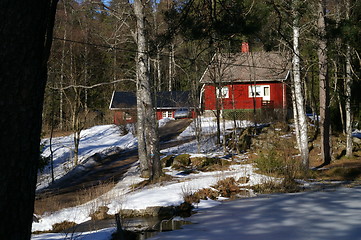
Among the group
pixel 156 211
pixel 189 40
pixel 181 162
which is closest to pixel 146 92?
pixel 181 162

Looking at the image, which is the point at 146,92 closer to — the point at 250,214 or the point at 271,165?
the point at 271,165

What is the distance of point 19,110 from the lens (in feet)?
9.36

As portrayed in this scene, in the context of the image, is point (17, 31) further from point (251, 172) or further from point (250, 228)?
point (251, 172)

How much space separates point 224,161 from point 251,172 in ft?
18.6

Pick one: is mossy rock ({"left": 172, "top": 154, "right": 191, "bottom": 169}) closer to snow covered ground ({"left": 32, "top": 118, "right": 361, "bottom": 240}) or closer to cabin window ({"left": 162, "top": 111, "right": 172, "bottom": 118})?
snow covered ground ({"left": 32, "top": 118, "right": 361, "bottom": 240})

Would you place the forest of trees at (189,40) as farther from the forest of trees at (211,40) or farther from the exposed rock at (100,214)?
the exposed rock at (100,214)

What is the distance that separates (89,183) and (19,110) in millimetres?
17227

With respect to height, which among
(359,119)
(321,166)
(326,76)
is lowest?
(321,166)

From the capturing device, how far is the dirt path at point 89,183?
13820 mm

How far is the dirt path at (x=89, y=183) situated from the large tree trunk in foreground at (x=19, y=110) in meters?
10.0

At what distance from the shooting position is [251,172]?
1561cm

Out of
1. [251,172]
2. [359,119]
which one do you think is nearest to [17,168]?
[251,172]

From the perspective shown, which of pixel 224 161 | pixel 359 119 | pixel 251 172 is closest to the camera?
pixel 251 172

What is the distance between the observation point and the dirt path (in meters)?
13.8
